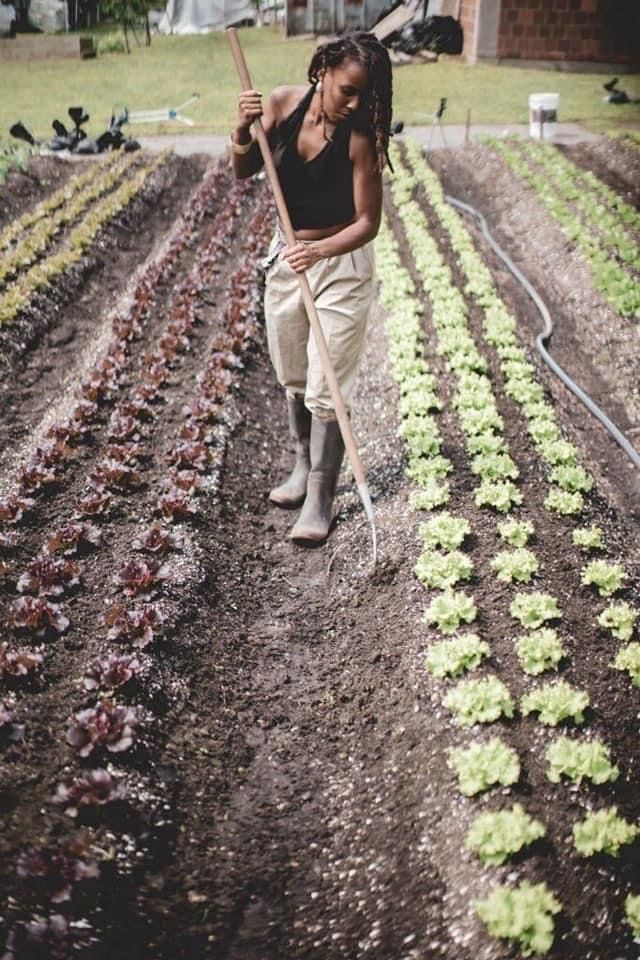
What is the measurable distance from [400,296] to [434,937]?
249 inches

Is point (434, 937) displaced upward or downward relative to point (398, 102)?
downward

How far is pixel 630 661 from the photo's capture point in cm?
371

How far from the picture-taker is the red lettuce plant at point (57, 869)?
8.84 feet

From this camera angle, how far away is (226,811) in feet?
11.0

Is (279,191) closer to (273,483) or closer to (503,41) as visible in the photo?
(273,483)

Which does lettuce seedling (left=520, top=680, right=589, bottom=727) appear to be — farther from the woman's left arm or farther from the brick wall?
the brick wall

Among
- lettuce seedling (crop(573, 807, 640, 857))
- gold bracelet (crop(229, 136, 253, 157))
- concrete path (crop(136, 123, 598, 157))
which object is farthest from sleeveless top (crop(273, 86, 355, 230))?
concrete path (crop(136, 123, 598, 157))

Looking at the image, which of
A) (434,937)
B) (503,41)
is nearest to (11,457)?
(434,937)

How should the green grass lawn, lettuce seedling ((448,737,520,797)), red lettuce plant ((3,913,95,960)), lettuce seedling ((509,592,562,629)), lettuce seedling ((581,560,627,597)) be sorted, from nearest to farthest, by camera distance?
red lettuce plant ((3,913,95,960))
lettuce seedling ((448,737,520,797))
lettuce seedling ((509,592,562,629))
lettuce seedling ((581,560,627,597))
the green grass lawn

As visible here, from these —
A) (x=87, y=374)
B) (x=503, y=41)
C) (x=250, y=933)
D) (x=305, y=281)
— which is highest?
(x=503, y=41)

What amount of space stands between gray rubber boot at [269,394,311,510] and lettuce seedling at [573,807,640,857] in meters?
2.77

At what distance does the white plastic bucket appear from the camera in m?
15.0

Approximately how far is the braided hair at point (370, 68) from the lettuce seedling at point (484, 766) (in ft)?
8.87

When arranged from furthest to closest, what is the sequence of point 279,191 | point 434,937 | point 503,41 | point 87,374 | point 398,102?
point 503,41, point 398,102, point 87,374, point 279,191, point 434,937
